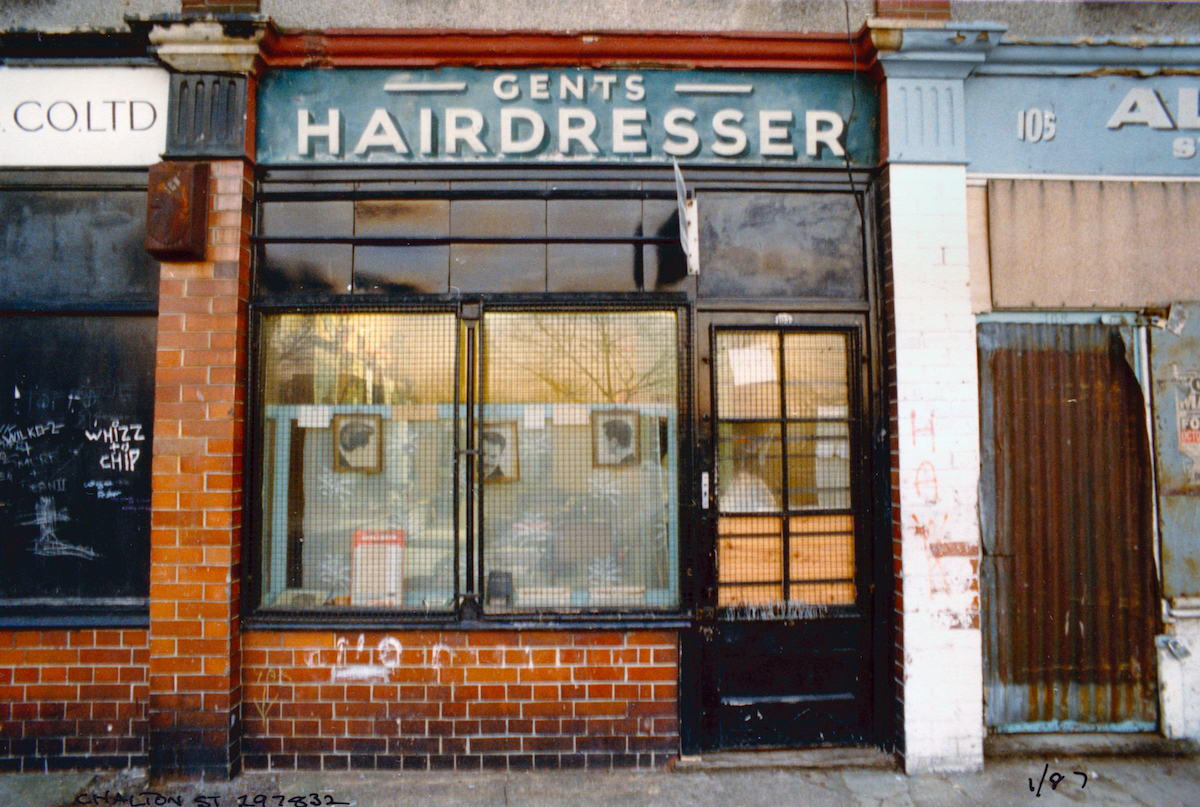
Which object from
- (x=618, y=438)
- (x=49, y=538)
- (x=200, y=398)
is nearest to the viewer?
(x=200, y=398)

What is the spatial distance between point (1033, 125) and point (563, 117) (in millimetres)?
3177

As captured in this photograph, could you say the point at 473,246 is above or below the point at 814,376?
above

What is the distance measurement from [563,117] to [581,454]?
2.25 metres

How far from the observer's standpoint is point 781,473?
371 centimetres

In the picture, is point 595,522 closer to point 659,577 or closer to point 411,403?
point 659,577

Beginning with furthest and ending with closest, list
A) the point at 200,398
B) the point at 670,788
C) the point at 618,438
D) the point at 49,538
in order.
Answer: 1. the point at 618,438
2. the point at 49,538
3. the point at 200,398
4. the point at 670,788

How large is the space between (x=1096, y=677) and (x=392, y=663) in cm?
460

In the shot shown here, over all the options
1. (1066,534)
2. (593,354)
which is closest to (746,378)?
(593,354)

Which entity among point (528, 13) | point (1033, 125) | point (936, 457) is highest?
point (528, 13)

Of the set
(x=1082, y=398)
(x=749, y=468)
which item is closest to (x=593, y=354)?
(x=749, y=468)

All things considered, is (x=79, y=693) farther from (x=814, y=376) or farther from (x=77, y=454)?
(x=814, y=376)

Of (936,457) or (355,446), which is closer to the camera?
(936,457)

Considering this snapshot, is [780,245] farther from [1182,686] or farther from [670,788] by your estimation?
A: [1182,686]

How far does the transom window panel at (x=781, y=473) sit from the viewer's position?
12.1 feet
